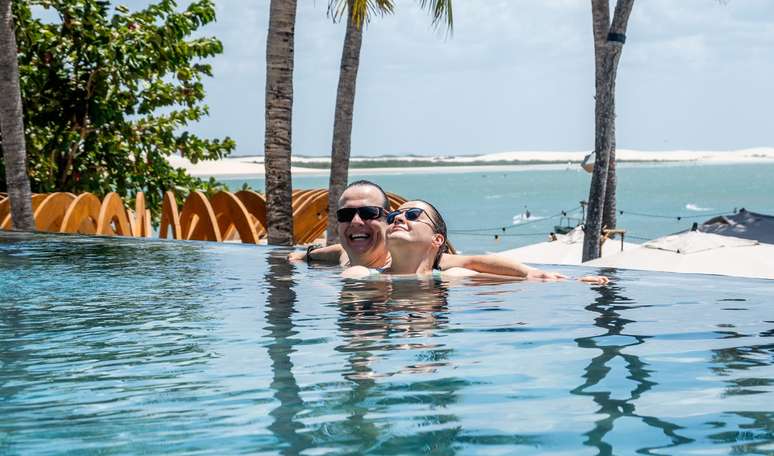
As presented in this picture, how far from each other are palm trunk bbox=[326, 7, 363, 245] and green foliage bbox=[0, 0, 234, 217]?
8.49m

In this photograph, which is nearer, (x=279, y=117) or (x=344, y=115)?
(x=279, y=117)

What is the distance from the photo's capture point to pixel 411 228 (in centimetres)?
787

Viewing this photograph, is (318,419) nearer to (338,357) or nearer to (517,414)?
(517,414)

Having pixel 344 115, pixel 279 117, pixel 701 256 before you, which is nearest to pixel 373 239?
pixel 279 117

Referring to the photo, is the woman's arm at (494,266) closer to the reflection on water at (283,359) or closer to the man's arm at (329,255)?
the reflection on water at (283,359)

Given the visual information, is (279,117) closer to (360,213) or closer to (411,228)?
(360,213)

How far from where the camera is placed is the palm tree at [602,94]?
779 inches

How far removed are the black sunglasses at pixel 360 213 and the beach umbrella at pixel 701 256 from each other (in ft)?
38.5

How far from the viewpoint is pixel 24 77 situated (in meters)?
24.8

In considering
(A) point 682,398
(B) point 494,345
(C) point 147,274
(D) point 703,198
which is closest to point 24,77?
(C) point 147,274

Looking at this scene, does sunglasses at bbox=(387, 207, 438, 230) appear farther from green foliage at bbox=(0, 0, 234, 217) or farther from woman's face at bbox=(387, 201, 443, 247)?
green foliage at bbox=(0, 0, 234, 217)

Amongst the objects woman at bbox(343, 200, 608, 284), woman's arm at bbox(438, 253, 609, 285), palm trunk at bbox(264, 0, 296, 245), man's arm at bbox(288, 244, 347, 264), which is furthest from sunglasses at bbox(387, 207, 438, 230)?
palm trunk at bbox(264, 0, 296, 245)

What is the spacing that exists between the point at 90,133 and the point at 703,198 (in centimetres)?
11851

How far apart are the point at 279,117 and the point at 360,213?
28.0 feet
